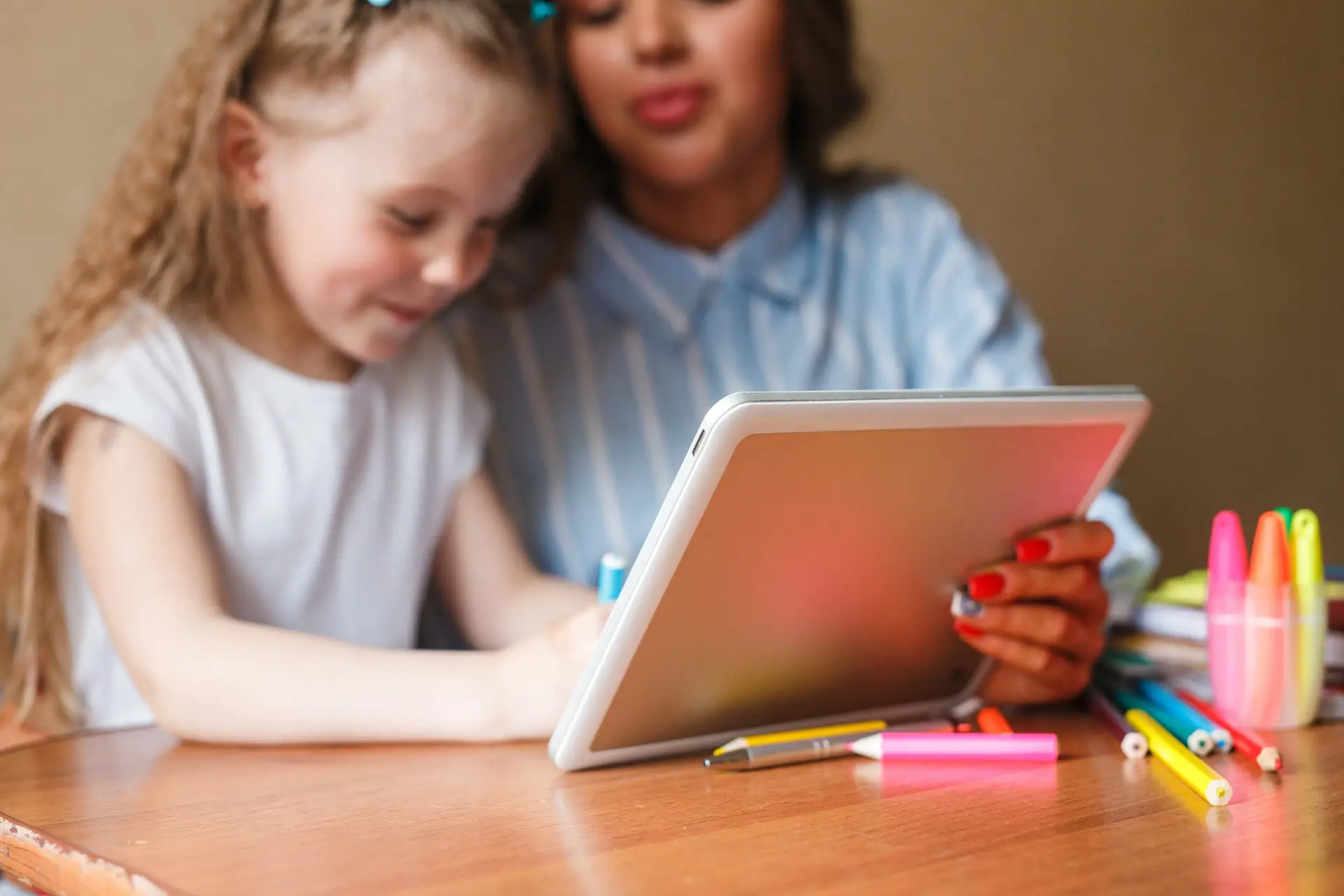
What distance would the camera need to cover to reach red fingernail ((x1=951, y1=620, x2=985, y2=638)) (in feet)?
2.20

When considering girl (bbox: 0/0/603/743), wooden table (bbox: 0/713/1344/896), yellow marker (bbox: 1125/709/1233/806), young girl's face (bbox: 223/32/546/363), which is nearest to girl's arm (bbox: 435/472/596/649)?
girl (bbox: 0/0/603/743)

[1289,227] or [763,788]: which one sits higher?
[763,788]

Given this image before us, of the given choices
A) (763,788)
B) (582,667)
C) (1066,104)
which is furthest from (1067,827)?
(1066,104)

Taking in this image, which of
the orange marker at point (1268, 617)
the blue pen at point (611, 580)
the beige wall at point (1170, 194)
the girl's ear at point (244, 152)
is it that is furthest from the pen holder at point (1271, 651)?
the beige wall at point (1170, 194)

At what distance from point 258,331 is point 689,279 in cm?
37

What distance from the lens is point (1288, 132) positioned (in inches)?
73.7

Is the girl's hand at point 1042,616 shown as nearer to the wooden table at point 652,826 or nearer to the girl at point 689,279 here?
the wooden table at point 652,826

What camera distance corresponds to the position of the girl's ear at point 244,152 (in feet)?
2.81

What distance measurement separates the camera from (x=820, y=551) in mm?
592

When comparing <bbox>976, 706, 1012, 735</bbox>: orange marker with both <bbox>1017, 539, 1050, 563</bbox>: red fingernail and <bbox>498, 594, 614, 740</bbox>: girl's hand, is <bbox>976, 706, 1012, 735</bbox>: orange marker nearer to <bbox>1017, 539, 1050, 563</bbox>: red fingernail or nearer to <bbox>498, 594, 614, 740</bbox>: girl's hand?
<bbox>1017, 539, 1050, 563</bbox>: red fingernail

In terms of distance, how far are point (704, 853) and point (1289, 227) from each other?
1.74 meters

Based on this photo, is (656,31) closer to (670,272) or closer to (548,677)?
(670,272)

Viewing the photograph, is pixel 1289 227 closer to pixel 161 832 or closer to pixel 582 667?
pixel 582 667

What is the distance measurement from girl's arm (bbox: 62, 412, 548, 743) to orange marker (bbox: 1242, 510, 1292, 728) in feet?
1.14
